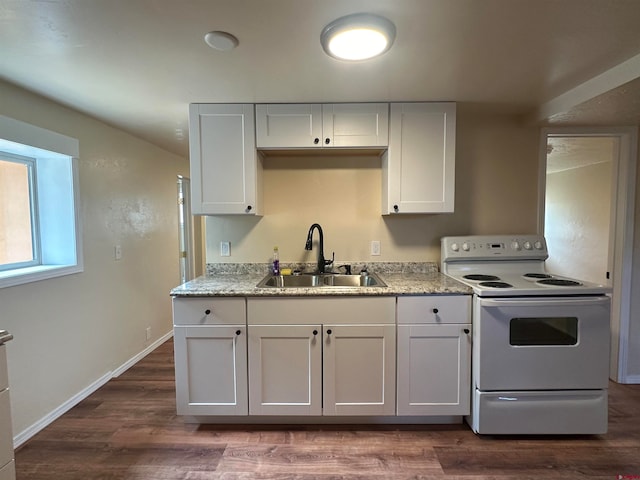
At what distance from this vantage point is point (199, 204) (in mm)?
2146

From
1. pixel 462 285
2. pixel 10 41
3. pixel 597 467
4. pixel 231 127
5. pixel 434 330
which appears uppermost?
pixel 10 41

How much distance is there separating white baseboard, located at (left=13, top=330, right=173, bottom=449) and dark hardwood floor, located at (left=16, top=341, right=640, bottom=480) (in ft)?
0.14

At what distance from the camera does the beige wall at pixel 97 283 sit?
1.88m

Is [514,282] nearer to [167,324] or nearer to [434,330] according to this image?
[434,330]

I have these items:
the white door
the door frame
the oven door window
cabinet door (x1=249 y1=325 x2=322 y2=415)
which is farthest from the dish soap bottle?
the white door

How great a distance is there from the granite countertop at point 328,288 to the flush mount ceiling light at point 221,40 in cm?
128


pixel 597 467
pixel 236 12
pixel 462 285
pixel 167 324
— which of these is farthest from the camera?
pixel 167 324

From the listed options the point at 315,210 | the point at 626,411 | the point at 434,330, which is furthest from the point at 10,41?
the point at 626,411

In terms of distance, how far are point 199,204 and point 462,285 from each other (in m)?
1.81

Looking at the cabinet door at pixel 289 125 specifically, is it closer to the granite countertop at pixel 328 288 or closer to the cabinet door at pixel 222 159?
the cabinet door at pixel 222 159

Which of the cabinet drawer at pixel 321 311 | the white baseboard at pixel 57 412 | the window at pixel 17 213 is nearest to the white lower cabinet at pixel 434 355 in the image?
the cabinet drawer at pixel 321 311

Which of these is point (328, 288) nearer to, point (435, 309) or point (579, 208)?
point (435, 309)

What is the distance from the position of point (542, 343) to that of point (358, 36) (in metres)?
1.90

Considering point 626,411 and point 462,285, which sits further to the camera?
point 626,411
